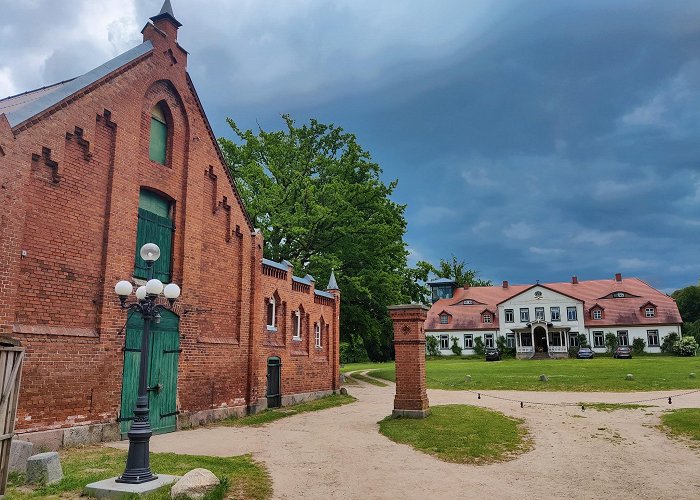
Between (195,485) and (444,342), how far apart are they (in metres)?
56.6

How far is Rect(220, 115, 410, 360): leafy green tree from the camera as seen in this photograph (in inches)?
1133

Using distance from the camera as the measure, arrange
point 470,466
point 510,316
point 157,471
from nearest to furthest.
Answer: point 157,471 < point 470,466 < point 510,316

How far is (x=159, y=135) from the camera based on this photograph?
15281 mm

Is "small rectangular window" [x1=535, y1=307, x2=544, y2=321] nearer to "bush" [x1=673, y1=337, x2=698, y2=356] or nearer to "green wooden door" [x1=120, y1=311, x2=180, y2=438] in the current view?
"bush" [x1=673, y1=337, x2=698, y2=356]

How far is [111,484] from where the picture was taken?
25.1 feet

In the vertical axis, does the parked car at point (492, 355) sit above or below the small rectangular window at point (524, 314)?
below

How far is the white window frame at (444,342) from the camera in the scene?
61656mm

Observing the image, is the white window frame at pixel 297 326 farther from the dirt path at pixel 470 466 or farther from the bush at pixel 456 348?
the bush at pixel 456 348

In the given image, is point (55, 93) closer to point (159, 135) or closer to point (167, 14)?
point (159, 135)

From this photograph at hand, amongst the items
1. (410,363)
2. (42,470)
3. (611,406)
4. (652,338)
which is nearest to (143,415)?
(42,470)

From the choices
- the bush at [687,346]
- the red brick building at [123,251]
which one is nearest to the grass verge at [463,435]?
the red brick building at [123,251]

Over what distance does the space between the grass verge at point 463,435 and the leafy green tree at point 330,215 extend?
13.1 m

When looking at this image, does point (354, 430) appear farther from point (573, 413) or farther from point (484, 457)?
point (573, 413)

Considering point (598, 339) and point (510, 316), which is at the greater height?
point (510, 316)
